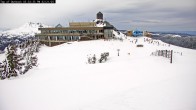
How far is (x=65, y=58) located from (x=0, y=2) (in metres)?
29.9

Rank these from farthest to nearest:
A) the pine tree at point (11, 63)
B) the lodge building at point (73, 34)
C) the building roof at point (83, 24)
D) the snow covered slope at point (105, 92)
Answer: the building roof at point (83, 24)
the lodge building at point (73, 34)
the pine tree at point (11, 63)
the snow covered slope at point (105, 92)

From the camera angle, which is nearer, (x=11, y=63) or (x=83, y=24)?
(x=11, y=63)

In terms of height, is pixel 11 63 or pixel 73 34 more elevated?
pixel 73 34

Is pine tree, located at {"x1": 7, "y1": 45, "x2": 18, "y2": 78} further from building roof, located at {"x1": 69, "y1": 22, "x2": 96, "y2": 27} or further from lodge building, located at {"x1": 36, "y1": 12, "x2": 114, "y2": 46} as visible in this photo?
building roof, located at {"x1": 69, "y1": 22, "x2": 96, "y2": 27}

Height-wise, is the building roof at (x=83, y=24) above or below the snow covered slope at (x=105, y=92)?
above

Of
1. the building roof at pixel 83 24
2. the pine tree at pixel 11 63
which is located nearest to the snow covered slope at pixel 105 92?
the pine tree at pixel 11 63

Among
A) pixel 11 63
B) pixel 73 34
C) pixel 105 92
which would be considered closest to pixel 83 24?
pixel 73 34

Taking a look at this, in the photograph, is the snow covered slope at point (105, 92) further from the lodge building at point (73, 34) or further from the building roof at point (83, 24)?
the building roof at point (83, 24)

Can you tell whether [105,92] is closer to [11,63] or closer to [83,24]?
[11,63]

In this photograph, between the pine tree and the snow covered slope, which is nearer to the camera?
the snow covered slope

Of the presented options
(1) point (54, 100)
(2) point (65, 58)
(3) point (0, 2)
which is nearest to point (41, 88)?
(1) point (54, 100)

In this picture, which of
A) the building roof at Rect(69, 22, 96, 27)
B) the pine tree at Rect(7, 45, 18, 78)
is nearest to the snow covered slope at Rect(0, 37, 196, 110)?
the pine tree at Rect(7, 45, 18, 78)

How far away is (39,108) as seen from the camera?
1288cm

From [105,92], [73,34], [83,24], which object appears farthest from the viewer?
[83,24]
